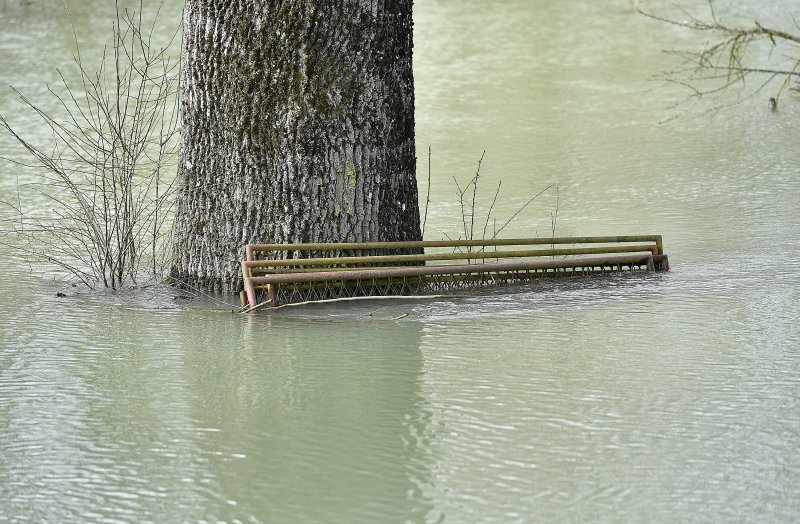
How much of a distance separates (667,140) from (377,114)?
5444 millimetres

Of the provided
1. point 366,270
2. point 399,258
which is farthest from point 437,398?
point 399,258

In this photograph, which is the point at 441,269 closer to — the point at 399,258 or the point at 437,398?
the point at 399,258

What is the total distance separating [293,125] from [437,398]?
5.99ft

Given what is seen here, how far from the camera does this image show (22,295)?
5102 mm

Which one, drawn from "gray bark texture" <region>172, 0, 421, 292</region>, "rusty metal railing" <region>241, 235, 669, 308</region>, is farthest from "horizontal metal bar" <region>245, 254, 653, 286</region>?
"gray bark texture" <region>172, 0, 421, 292</region>

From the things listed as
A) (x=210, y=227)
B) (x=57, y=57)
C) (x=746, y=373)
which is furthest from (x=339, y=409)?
(x=57, y=57)

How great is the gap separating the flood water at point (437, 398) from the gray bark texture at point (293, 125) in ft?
1.27

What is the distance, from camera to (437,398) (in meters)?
3.44

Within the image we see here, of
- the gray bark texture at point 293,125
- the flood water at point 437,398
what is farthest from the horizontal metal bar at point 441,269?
the gray bark texture at point 293,125

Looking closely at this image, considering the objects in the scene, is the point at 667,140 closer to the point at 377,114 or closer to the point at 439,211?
the point at 439,211

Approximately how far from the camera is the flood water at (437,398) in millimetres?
2684

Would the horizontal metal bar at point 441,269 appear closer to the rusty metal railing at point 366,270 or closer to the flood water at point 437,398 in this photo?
the rusty metal railing at point 366,270

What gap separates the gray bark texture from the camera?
489 centimetres

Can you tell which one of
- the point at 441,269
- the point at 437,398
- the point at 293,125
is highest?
the point at 293,125
